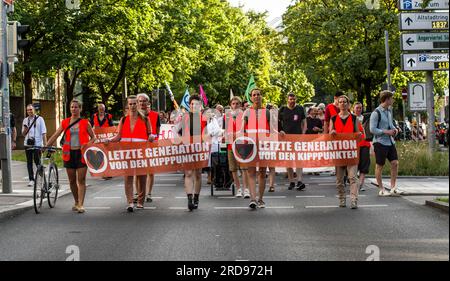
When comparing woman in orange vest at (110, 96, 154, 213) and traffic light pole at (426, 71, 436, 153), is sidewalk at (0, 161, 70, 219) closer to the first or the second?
woman in orange vest at (110, 96, 154, 213)

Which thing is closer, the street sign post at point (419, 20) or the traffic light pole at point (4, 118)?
the traffic light pole at point (4, 118)

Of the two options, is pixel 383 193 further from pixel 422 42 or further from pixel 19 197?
pixel 19 197

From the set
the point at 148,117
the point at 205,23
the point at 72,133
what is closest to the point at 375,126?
the point at 148,117

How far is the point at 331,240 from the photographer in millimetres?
9188

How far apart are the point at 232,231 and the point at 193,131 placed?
→ 3.91 m

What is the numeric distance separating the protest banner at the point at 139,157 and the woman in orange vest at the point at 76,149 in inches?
7.2

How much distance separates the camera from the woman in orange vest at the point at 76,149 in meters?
13.1

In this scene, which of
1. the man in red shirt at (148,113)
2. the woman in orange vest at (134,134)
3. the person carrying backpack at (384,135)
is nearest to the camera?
the woman in orange vest at (134,134)

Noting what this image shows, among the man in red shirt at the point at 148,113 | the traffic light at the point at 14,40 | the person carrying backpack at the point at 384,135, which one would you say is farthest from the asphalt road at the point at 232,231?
the traffic light at the point at 14,40

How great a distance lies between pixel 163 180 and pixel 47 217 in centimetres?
881

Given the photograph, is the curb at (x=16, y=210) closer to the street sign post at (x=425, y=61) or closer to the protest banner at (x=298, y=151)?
the protest banner at (x=298, y=151)

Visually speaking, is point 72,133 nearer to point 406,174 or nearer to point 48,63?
point 406,174

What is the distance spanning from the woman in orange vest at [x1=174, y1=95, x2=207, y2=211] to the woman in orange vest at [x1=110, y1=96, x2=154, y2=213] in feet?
2.16

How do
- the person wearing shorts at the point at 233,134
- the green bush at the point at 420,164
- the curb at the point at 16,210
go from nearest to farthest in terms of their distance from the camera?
the curb at the point at 16,210 < the person wearing shorts at the point at 233,134 < the green bush at the point at 420,164
